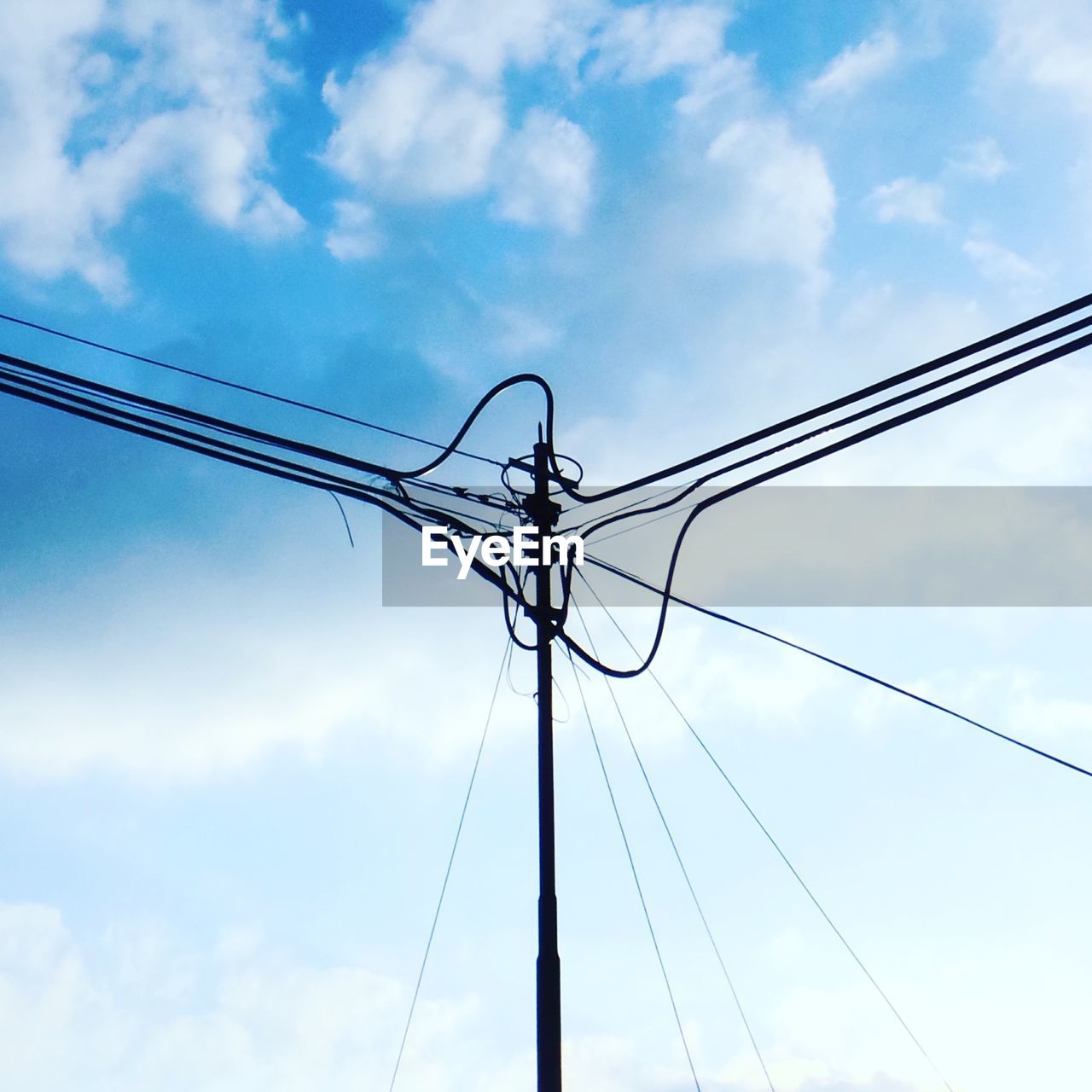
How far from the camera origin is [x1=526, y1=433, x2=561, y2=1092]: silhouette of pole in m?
7.61

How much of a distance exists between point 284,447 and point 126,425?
1.18 m

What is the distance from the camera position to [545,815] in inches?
332

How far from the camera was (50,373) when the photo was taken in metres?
6.88

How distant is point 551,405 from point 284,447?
291 centimetres

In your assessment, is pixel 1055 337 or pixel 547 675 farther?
pixel 547 675

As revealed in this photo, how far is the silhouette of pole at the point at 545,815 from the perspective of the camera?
300 inches

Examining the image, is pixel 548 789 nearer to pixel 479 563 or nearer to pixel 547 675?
pixel 547 675

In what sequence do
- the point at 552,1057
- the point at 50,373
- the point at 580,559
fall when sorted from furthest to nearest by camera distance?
the point at 580,559
the point at 552,1057
the point at 50,373

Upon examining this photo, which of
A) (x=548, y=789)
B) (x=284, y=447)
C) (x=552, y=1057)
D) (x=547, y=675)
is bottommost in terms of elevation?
(x=552, y=1057)

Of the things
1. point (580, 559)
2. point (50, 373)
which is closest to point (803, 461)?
point (580, 559)

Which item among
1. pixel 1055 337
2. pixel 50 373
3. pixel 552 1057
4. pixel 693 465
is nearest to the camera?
pixel 1055 337

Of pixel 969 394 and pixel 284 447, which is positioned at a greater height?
pixel 284 447

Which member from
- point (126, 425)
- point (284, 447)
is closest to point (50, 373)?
point (126, 425)

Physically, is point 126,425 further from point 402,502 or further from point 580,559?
point 580,559
